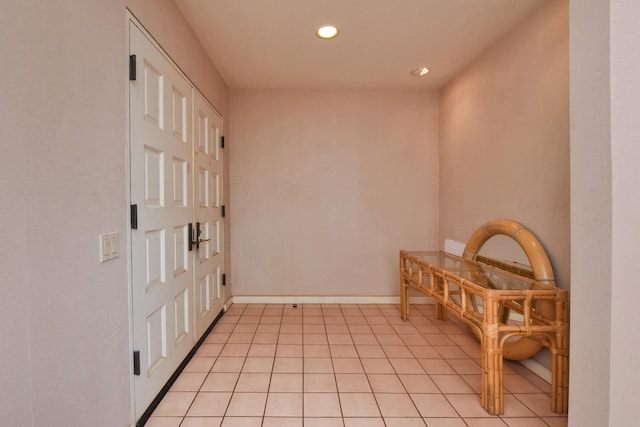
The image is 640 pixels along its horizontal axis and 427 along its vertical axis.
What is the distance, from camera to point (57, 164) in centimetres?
112

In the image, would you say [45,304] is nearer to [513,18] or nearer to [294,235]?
[294,235]

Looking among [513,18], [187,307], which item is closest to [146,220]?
[187,307]

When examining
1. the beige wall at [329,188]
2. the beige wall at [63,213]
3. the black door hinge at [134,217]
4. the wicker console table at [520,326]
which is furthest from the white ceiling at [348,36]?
the wicker console table at [520,326]

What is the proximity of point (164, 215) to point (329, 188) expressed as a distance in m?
2.18

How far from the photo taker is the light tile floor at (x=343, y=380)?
5.77 ft

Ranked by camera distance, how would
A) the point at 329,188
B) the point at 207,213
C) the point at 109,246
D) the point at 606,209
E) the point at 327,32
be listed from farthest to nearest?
the point at 329,188
the point at 207,213
the point at 327,32
the point at 109,246
the point at 606,209

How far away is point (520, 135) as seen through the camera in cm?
234

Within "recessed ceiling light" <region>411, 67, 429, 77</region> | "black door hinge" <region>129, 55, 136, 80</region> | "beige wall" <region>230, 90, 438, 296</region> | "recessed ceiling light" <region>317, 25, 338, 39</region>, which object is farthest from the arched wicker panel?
"black door hinge" <region>129, 55, 136, 80</region>

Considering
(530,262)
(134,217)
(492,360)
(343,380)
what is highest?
(134,217)

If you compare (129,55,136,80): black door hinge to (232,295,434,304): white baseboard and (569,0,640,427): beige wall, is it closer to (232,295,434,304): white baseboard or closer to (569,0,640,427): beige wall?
(569,0,640,427): beige wall

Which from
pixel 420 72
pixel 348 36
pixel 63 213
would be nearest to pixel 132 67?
pixel 63 213

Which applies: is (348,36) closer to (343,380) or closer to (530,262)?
(530,262)

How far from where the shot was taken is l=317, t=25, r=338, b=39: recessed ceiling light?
2438mm

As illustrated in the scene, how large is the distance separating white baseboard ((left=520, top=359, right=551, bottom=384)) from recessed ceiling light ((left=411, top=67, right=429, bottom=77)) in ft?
9.11
